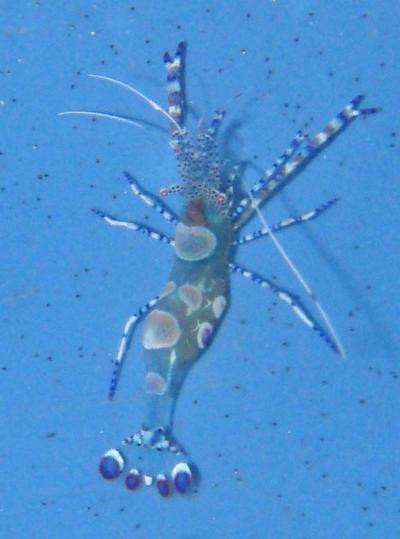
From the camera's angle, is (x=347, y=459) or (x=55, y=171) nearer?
(x=347, y=459)

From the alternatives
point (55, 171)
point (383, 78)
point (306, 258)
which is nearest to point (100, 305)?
point (55, 171)

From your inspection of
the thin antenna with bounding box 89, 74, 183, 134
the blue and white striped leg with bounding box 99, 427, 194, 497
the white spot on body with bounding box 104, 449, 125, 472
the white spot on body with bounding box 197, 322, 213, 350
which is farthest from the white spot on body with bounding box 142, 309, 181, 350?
the thin antenna with bounding box 89, 74, 183, 134

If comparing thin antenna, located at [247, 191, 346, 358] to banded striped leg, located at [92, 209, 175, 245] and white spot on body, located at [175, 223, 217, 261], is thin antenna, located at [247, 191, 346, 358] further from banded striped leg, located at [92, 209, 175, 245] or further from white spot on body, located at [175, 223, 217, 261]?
banded striped leg, located at [92, 209, 175, 245]

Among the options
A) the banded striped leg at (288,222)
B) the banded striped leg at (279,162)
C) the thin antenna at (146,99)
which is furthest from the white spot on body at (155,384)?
the thin antenna at (146,99)

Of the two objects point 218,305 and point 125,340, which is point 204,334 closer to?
point 218,305

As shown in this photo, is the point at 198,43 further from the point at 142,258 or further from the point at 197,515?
the point at 197,515

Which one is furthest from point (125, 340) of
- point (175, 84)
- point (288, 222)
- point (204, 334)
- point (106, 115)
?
point (175, 84)
